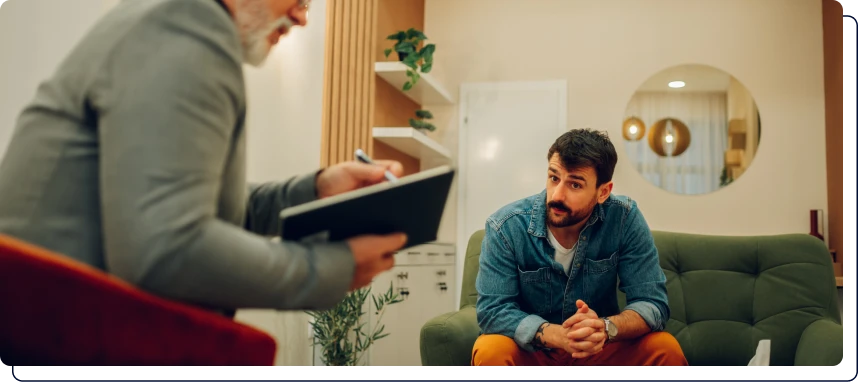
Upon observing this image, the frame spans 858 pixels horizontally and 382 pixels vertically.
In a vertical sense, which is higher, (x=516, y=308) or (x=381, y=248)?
(x=381, y=248)

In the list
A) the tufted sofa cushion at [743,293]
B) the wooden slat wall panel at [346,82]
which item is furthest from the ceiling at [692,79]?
the tufted sofa cushion at [743,293]

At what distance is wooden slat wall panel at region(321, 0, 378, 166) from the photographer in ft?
9.17

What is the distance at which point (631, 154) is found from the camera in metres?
3.79

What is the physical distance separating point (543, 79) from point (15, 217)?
138 inches

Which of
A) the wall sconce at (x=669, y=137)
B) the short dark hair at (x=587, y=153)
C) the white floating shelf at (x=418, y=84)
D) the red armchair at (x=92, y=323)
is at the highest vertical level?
the white floating shelf at (x=418, y=84)

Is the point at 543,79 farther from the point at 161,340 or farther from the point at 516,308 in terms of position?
the point at 161,340

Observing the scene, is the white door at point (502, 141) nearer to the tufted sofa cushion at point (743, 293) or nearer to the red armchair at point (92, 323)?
the tufted sofa cushion at point (743, 293)

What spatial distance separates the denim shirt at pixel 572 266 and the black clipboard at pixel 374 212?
1014 millimetres

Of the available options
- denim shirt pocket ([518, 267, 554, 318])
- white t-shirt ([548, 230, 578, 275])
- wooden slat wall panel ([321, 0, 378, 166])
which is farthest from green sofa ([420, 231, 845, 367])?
wooden slat wall panel ([321, 0, 378, 166])

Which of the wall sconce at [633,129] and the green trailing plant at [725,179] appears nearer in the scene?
the green trailing plant at [725,179]

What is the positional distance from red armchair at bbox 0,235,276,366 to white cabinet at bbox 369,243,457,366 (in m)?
2.04

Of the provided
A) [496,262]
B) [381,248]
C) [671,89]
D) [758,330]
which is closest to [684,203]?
[671,89]

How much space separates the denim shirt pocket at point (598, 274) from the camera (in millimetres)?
1799

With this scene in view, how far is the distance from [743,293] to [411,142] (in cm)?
173
